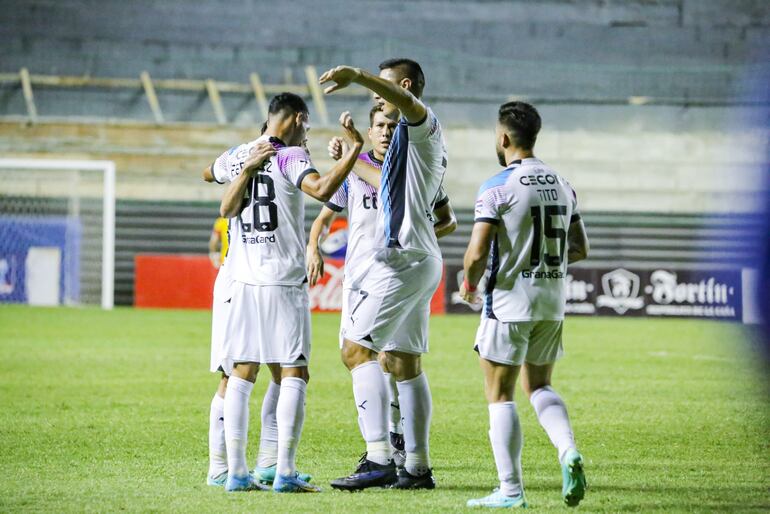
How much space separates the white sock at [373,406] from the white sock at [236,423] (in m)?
0.54

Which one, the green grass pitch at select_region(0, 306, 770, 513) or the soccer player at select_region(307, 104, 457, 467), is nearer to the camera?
the green grass pitch at select_region(0, 306, 770, 513)

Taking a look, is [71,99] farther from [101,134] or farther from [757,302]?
[757,302]

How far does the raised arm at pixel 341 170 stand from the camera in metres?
5.13

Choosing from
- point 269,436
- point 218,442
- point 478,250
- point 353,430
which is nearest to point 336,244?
point 353,430

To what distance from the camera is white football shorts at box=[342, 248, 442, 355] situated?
5.47 metres

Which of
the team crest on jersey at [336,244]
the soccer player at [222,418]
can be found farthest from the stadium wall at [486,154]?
the soccer player at [222,418]

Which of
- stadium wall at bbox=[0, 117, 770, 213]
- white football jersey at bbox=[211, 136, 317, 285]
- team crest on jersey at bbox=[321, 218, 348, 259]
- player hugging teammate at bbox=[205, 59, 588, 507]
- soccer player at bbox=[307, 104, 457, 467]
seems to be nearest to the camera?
player hugging teammate at bbox=[205, 59, 588, 507]

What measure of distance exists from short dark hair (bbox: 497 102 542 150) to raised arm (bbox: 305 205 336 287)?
4.72ft

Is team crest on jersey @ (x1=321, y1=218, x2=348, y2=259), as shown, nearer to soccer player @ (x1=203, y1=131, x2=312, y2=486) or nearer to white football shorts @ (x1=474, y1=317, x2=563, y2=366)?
soccer player @ (x1=203, y1=131, x2=312, y2=486)

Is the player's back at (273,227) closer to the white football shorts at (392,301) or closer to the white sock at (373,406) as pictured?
the white football shorts at (392,301)

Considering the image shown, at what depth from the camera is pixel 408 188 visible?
548 centimetres

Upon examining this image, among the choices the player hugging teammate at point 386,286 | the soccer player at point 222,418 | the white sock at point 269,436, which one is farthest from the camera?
the white sock at point 269,436

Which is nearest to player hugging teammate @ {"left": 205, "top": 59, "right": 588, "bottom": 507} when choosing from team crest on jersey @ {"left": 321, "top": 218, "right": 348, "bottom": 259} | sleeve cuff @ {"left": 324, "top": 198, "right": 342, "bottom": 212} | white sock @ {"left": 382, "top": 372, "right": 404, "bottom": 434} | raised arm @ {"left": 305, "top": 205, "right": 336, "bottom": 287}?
raised arm @ {"left": 305, "top": 205, "right": 336, "bottom": 287}

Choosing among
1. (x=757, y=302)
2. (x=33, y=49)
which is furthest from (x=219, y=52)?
(x=757, y=302)
